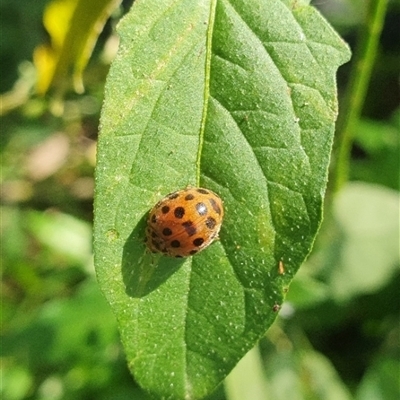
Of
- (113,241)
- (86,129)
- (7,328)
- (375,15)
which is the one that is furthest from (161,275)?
(86,129)

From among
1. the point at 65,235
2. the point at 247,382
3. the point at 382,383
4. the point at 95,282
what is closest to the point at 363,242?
the point at 382,383

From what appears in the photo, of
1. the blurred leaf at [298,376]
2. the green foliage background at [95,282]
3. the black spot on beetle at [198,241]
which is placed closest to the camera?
the black spot on beetle at [198,241]

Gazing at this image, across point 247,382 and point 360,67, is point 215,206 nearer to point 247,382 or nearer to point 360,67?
point 360,67

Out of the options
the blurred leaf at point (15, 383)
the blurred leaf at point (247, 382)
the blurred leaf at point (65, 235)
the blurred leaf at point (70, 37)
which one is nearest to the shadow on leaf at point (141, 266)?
the blurred leaf at point (70, 37)

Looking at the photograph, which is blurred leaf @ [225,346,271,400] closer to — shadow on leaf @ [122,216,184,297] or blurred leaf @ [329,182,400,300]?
blurred leaf @ [329,182,400,300]

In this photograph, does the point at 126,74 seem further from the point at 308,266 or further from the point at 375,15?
the point at 308,266

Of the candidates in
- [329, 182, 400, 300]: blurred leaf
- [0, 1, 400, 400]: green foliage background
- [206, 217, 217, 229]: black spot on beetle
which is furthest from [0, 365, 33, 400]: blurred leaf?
[206, 217, 217, 229]: black spot on beetle

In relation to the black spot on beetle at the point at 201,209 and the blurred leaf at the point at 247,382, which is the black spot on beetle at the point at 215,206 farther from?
the blurred leaf at the point at 247,382
